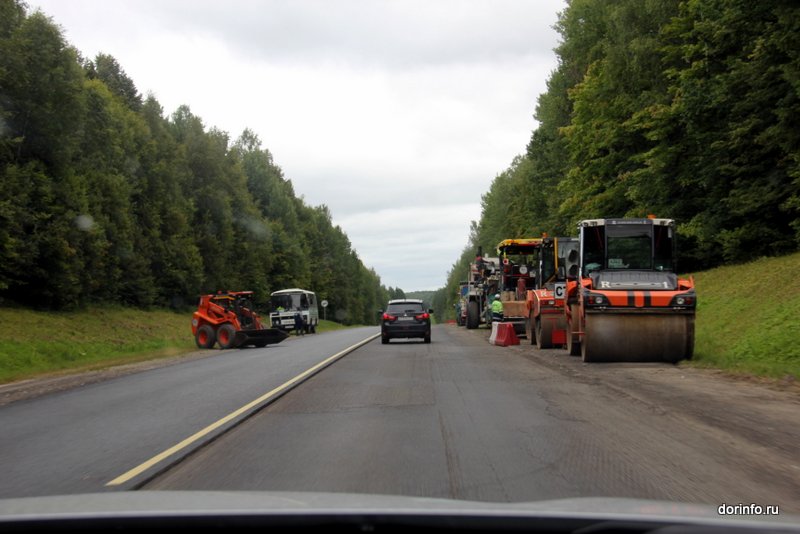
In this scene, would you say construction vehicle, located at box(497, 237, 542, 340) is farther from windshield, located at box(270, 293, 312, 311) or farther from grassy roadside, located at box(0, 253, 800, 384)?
windshield, located at box(270, 293, 312, 311)

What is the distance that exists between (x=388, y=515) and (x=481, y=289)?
4089 cm

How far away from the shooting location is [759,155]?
2717 centimetres

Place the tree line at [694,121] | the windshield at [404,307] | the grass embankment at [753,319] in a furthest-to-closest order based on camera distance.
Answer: the windshield at [404,307] < the tree line at [694,121] < the grass embankment at [753,319]

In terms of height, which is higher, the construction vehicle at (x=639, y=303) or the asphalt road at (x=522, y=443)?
the construction vehicle at (x=639, y=303)

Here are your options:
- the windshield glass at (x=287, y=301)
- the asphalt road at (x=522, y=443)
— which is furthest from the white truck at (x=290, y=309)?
the asphalt road at (x=522, y=443)

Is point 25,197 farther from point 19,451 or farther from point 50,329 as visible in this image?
point 19,451

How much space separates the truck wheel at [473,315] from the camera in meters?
45.2

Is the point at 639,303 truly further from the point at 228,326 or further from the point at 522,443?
the point at 228,326

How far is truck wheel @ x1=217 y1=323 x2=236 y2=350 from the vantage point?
3072cm

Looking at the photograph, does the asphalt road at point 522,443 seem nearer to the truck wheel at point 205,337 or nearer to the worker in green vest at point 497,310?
the worker in green vest at point 497,310

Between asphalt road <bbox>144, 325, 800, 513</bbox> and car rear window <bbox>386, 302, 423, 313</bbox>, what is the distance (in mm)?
15685

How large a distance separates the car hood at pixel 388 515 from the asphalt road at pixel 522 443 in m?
2.48

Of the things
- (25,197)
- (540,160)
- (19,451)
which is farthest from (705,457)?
(540,160)

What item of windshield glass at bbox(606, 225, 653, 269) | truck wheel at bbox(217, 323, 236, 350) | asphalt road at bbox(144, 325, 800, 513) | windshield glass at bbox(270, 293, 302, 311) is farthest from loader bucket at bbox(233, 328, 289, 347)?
windshield glass at bbox(270, 293, 302, 311)
